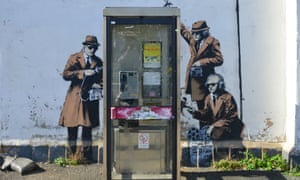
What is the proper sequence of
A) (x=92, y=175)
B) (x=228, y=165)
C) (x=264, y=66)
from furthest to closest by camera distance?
(x=264, y=66) → (x=228, y=165) → (x=92, y=175)

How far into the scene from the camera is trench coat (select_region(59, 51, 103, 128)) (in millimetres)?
6613

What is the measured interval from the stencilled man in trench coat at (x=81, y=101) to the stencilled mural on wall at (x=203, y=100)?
1338 mm

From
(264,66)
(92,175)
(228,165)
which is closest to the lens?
(92,175)

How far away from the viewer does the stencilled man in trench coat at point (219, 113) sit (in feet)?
21.6

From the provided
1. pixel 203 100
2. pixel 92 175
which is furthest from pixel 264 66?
pixel 92 175

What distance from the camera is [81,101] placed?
6613 millimetres

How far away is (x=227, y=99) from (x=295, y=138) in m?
1.10

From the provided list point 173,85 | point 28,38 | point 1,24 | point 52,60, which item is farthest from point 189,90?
point 1,24

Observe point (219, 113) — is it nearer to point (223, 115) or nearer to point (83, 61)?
point (223, 115)

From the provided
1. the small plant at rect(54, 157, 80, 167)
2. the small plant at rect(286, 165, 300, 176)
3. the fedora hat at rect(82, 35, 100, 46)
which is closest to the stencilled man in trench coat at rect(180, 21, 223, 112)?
the fedora hat at rect(82, 35, 100, 46)

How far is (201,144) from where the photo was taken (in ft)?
21.6

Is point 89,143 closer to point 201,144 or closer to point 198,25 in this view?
point 201,144

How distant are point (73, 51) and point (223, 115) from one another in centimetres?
241

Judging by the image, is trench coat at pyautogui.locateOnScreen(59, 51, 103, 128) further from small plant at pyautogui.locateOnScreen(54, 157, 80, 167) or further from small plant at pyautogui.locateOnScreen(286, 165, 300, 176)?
small plant at pyautogui.locateOnScreen(286, 165, 300, 176)
